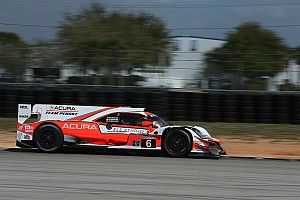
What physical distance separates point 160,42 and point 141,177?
29729 millimetres

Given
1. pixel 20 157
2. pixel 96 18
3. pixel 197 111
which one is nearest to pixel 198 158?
pixel 20 157

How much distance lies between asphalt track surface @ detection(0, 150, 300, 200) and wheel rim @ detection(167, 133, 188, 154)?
31 cm

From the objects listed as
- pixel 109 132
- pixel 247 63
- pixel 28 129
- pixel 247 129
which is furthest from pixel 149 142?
pixel 247 63

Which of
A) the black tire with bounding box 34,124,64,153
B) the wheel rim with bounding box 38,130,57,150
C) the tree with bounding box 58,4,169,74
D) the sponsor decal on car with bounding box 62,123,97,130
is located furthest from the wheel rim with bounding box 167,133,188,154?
the tree with bounding box 58,4,169,74

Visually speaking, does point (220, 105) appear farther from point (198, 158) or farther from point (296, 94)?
point (198, 158)

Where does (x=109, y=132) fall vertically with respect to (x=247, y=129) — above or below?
above

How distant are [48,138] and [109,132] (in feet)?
4.82

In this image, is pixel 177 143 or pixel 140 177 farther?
pixel 177 143

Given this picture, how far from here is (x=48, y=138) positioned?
14766mm

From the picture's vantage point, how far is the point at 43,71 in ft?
87.0

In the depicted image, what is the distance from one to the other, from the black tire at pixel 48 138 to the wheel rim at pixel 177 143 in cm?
259

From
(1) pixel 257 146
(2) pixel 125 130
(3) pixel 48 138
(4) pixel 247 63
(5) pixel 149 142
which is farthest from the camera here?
(4) pixel 247 63

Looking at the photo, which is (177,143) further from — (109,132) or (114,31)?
(114,31)

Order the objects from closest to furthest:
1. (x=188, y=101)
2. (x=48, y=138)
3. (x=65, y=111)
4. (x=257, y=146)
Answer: (x=48, y=138) < (x=65, y=111) < (x=257, y=146) < (x=188, y=101)
